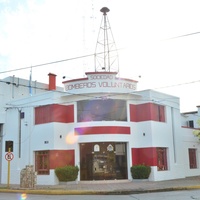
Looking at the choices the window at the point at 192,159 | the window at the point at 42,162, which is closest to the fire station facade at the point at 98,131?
the window at the point at 42,162

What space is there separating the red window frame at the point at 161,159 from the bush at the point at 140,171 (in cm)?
173

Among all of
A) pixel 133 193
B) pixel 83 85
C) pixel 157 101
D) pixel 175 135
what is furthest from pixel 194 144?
pixel 133 193

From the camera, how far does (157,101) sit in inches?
1136

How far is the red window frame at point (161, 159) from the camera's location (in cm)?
2814

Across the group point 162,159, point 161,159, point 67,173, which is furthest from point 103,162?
point 162,159

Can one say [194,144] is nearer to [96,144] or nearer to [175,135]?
[175,135]

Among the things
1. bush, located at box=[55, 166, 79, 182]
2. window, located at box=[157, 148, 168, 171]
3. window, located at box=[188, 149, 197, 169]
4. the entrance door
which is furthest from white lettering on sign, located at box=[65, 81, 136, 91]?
window, located at box=[188, 149, 197, 169]

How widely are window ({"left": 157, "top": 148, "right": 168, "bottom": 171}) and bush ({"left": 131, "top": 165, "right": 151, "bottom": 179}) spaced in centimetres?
180

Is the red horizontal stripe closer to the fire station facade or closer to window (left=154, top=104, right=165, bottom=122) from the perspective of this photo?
the fire station facade

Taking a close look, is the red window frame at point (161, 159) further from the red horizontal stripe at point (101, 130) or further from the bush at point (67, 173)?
the bush at point (67, 173)

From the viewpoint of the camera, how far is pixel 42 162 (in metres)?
27.9

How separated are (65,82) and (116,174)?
840 centimetres

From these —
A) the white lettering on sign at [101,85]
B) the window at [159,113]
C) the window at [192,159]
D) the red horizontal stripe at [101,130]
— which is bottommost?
the window at [192,159]

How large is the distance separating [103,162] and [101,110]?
157 inches
